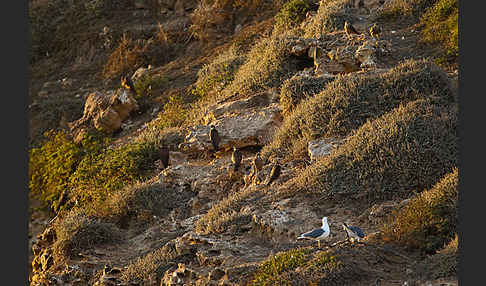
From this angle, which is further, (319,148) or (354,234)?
(319,148)

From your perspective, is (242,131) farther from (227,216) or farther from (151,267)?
(151,267)

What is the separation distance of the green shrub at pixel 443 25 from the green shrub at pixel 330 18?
1.86 meters

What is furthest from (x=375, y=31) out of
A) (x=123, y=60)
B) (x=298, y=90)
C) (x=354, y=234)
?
(x=123, y=60)

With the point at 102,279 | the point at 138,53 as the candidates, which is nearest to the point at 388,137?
the point at 102,279

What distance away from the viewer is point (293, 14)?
1723cm

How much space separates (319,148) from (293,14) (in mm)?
8089

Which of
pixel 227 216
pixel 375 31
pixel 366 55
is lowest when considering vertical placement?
pixel 227 216

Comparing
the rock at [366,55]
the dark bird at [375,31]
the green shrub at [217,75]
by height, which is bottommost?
the green shrub at [217,75]

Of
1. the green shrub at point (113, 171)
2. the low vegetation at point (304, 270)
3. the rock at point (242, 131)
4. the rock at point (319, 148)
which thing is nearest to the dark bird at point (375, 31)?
A: the rock at point (242, 131)

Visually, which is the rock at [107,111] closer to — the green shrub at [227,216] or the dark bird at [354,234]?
the green shrub at [227,216]

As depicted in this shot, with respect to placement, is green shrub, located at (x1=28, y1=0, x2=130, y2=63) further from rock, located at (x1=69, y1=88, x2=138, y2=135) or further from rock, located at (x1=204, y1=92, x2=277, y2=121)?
rock, located at (x1=204, y1=92, x2=277, y2=121)

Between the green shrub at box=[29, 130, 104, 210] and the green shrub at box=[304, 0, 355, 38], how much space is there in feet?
20.5

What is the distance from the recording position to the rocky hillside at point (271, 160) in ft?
23.9

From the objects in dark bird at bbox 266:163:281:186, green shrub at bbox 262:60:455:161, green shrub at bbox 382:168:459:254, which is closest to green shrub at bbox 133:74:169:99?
green shrub at bbox 262:60:455:161
